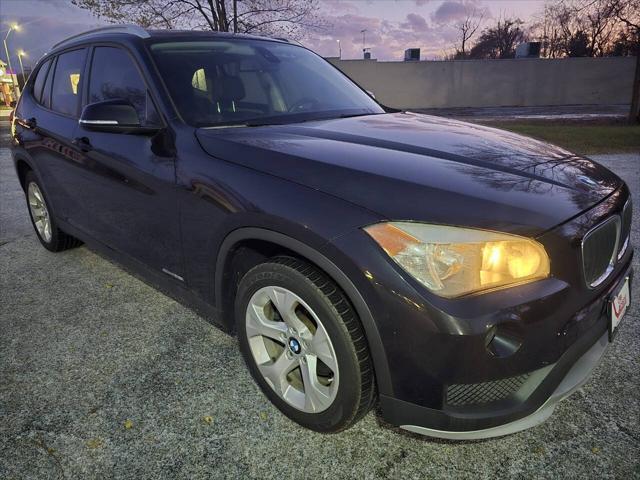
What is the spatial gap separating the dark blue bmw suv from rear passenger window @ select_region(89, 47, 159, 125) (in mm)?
17

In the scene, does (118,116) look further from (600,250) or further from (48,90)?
(600,250)

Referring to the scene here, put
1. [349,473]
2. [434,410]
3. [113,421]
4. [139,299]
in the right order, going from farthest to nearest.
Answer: [139,299]
[113,421]
[349,473]
[434,410]

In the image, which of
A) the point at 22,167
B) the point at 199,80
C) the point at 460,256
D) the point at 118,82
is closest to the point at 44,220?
the point at 22,167

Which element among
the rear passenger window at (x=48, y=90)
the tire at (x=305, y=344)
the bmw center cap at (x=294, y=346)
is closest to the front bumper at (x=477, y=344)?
the tire at (x=305, y=344)

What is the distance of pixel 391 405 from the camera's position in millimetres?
1742

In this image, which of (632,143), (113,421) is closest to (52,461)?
(113,421)

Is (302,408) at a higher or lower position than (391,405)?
lower

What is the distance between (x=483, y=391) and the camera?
1612 mm

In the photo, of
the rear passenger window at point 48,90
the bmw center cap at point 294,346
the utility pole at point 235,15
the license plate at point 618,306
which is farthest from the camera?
the utility pole at point 235,15

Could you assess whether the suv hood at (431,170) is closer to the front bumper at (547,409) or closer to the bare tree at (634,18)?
the front bumper at (547,409)

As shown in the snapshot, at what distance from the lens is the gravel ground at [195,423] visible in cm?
190

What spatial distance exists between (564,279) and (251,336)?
134cm

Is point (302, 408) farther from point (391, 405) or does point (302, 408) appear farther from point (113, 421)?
point (113, 421)

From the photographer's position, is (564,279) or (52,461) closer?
(564,279)
